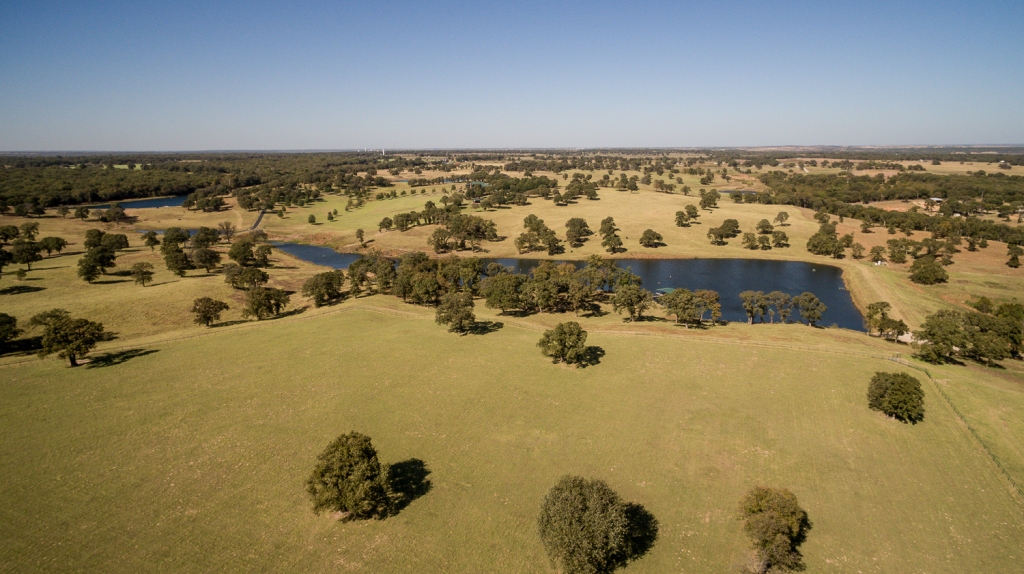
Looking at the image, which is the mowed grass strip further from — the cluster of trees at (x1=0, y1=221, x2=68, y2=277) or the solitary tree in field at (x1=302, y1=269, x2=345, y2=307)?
the cluster of trees at (x1=0, y1=221, x2=68, y2=277)

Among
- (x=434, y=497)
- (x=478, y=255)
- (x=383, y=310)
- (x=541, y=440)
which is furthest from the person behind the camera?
(x=478, y=255)

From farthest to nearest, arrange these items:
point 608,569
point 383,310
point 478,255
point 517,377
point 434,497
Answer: point 478,255, point 383,310, point 517,377, point 434,497, point 608,569

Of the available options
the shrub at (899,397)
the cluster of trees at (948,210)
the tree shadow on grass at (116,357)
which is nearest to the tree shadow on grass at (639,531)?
the shrub at (899,397)

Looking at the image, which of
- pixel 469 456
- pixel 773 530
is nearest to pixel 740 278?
pixel 773 530

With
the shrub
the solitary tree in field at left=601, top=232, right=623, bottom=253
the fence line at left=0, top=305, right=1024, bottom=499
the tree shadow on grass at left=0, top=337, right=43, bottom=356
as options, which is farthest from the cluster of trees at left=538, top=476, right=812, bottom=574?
the solitary tree in field at left=601, top=232, right=623, bottom=253

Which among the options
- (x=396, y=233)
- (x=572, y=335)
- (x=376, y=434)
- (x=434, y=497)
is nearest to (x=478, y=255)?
(x=396, y=233)

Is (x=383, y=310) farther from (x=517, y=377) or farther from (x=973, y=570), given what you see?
(x=973, y=570)

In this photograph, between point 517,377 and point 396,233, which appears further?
point 396,233

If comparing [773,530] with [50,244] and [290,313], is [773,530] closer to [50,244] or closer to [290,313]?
[290,313]
